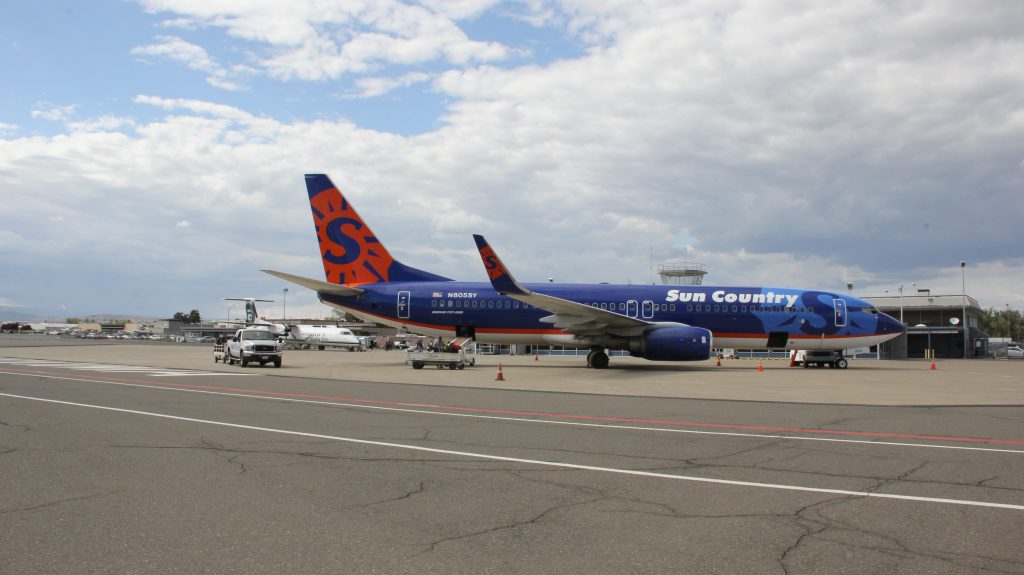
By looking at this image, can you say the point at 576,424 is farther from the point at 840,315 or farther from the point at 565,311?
the point at 840,315

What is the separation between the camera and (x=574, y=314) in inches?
1109

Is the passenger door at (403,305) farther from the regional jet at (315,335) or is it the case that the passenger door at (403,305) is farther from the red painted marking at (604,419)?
the regional jet at (315,335)

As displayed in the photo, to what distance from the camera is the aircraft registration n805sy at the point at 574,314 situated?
99.6ft

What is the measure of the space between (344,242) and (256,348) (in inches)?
250

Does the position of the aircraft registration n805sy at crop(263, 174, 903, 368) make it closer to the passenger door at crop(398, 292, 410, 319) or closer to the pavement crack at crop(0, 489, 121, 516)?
the passenger door at crop(398, 292, 410, 319)

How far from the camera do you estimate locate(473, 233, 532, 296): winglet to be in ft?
83.7

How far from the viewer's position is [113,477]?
23.0ft

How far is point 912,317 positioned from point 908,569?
76884 millimetres

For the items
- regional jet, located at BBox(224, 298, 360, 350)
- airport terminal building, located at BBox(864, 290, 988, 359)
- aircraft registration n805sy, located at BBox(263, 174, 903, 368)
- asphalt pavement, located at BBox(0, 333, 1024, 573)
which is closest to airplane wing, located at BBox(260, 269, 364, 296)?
aircraft registration n805sy, located at BBox(263, 174, 903, 368)

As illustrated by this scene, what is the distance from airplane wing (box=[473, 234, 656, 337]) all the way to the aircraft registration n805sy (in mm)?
81

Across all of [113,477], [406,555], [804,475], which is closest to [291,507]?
[406,555]

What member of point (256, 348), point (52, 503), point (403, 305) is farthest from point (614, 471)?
point (256, 348)

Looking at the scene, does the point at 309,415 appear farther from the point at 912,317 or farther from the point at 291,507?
the point at 912,317

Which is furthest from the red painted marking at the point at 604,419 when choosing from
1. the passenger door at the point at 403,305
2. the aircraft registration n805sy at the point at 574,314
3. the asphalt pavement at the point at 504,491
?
the passenger door at the point at 403,305
